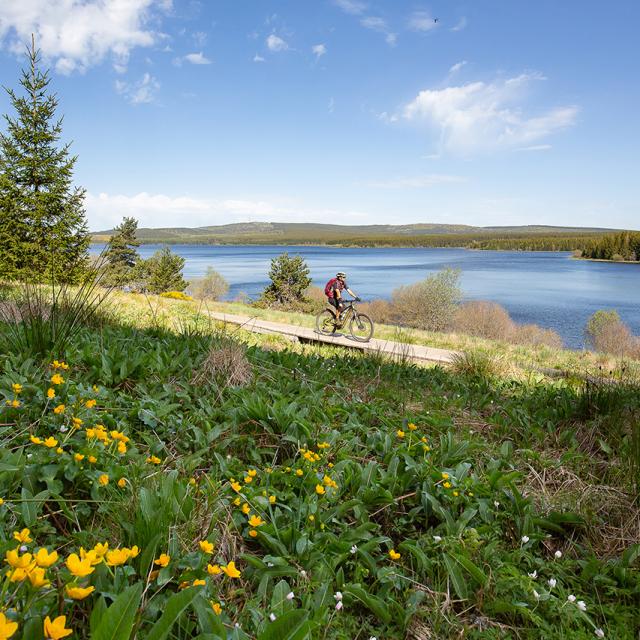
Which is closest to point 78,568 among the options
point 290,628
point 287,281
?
point 290,628

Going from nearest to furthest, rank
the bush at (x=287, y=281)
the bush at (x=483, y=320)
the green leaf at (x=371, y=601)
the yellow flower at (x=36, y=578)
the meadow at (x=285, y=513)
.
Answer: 1. the yellow flower at (x=36, y=578)
2. the meadow at (x=285, y=513)
3. the green leaf at (x=371, y=601)
4. the bush at (x=483, y=320)
5. the bush at (x=287, y=281)

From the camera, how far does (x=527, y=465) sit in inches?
104

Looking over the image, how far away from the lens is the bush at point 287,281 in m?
51.2

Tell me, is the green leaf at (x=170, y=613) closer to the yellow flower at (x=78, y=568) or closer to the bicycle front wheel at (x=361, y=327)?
the yellow flower at (x=78, y=568)

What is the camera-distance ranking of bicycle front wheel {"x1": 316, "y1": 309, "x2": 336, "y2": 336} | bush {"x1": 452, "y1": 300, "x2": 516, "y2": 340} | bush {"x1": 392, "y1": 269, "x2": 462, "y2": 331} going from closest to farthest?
bicycle front wheel {"x1": 316, "y1": 309, "x2": 336, "y2": 336} < bush {"x1": 452, "y1": 300, "x2": 516, "y2": 340} < bush {"x1": 392, "y1": 269, "x2": 462, "y2": 331}

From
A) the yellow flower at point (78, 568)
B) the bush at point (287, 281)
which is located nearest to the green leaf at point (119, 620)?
the yellow flower at point (78, 568)

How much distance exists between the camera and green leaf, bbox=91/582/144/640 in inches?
40.2

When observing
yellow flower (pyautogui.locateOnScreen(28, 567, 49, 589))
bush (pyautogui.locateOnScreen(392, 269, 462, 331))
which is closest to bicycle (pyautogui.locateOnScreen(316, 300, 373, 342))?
yellow flower (pyautogui.locateOnScreen(28, 567, 49, 589))

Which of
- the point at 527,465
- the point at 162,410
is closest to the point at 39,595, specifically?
the point at 162,410

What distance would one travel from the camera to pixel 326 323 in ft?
39.3

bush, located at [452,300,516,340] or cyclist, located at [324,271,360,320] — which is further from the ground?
cyclist, located at [324,271,360,320]

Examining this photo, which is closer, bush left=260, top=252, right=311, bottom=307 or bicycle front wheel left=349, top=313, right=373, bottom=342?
bicycle front wheel left=349, top=313, right=373, bottom=342

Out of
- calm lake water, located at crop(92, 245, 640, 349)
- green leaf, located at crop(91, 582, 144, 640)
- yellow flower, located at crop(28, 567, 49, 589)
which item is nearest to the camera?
yellow flower, located at crop(28, 567, 49, 589)

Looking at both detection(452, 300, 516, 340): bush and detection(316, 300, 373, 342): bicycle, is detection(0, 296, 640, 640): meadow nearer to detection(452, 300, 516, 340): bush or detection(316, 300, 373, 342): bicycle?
detection(316, 300, 373, 342): bicycle
